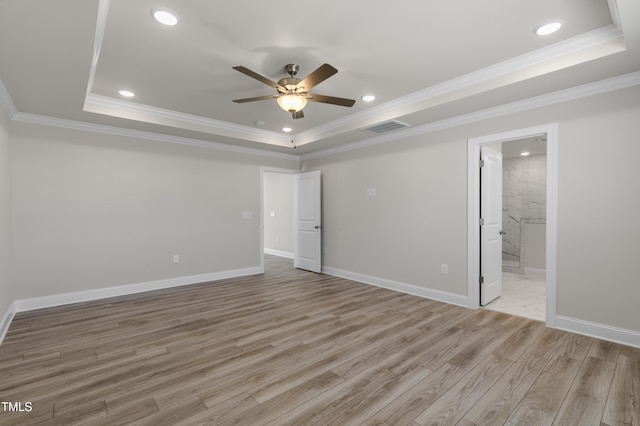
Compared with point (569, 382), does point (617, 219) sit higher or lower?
higher

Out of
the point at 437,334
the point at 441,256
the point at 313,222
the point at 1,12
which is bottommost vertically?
the point at 437,334

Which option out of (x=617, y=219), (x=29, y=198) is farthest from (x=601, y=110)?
(x=29, y=198)

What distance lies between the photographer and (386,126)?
441 centimetres

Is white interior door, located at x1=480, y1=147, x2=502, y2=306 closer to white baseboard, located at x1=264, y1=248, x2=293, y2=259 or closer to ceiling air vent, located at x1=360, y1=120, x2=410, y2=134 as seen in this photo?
ceiling air vent, located at x1=360, y1=120, x2=410, y2=134

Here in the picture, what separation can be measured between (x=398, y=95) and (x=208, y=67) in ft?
7.53

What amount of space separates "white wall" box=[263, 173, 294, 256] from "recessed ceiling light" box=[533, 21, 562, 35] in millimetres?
6224

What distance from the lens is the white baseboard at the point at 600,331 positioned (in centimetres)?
279

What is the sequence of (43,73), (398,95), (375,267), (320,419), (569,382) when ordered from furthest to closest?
(375,267), (398,95), (43,73), (569,382), (320,419)

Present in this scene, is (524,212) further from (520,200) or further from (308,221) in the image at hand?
(308,221)

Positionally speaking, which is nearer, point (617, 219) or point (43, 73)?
point (43, 73)

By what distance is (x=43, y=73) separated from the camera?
271 cm

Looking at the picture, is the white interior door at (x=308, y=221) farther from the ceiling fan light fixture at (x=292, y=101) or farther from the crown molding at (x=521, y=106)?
the ceiling fan light fixture at (x=292, y=101)

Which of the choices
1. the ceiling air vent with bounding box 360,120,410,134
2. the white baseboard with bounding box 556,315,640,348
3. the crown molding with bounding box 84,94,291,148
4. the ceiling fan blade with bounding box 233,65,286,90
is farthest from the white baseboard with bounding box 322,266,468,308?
the ceiling fan blade with bounding box 233,65,286,90

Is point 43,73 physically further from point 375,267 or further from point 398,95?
point 375,267
